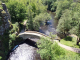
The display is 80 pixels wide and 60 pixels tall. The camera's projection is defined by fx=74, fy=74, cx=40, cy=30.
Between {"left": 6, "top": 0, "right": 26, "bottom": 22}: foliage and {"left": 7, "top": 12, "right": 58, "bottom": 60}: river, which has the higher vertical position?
{"left": 6, "top": 0, "right": 26, "bottom": 22}: foliage

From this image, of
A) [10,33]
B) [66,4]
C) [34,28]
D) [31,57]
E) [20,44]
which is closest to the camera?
[31,57]

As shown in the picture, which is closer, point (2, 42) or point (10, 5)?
point (2, 42)

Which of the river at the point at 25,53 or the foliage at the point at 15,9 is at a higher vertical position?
the foliage at the point at 15,9

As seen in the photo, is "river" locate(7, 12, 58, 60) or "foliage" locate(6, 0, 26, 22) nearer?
"river" locate(7, 12, 58, 60)

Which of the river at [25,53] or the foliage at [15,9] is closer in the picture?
the river at [25,53]

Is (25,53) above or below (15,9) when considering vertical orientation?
below

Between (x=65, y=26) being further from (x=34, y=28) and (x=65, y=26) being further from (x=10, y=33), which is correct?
(x=10, y=33)

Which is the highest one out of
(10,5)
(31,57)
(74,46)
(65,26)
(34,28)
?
(10,5)

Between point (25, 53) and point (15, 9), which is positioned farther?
point (15, 9)

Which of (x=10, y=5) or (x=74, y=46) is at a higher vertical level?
(x=10, y=5)

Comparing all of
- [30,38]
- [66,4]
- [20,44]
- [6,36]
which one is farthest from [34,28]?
[66,4]

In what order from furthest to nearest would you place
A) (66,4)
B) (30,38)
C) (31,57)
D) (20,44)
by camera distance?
(66,4) → (30,38) → (20,44) → (31,57)
